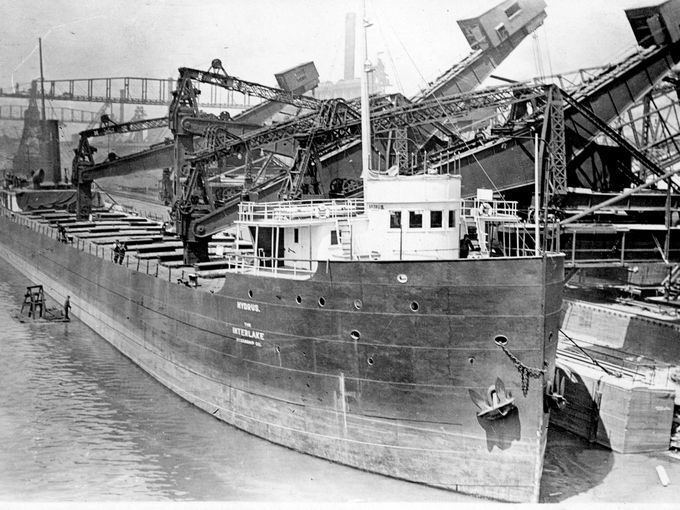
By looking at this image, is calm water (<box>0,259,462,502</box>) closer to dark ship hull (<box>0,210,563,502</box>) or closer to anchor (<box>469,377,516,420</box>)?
dark ship hull (<box>0,210,563,502</box>)

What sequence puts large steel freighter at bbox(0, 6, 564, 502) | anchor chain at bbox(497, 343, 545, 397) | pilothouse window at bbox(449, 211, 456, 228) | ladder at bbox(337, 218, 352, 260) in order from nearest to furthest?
anchor chain at bbox(497, 343, 545, 397) < large steel freighter at bbox(0, 6, 564, 502) < pilothouse window at bbox(449, 211, 456, 228) < ladder at bbox(337, 218, 352, 260)

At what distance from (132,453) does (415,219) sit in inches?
387

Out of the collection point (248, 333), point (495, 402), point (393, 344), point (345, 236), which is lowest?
point (495, 402)

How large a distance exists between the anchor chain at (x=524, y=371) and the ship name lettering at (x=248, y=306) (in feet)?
22.0

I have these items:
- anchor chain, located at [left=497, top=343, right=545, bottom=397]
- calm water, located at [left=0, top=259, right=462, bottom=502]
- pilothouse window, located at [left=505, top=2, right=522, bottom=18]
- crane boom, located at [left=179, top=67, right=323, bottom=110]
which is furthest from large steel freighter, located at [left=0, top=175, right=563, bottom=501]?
pilothouse window, located at [left=505, top=2, right=522, bottom=18]

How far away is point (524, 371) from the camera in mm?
13961

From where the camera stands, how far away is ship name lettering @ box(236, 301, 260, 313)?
17531 mm

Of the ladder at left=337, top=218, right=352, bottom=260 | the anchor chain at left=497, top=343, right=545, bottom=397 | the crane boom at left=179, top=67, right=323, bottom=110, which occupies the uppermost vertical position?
the crane boom at left=179, top=67, right=323, bottom=110

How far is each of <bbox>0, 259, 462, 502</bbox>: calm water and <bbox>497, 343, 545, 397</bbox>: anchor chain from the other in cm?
295

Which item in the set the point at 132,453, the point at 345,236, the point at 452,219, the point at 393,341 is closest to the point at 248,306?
the point at 345,236

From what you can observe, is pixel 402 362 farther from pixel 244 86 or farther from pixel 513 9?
pixel 513 9

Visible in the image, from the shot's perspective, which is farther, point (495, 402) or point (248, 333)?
point (248, 333)

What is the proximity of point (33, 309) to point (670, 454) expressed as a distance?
29417mm

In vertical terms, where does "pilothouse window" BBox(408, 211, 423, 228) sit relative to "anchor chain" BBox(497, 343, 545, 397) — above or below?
above
